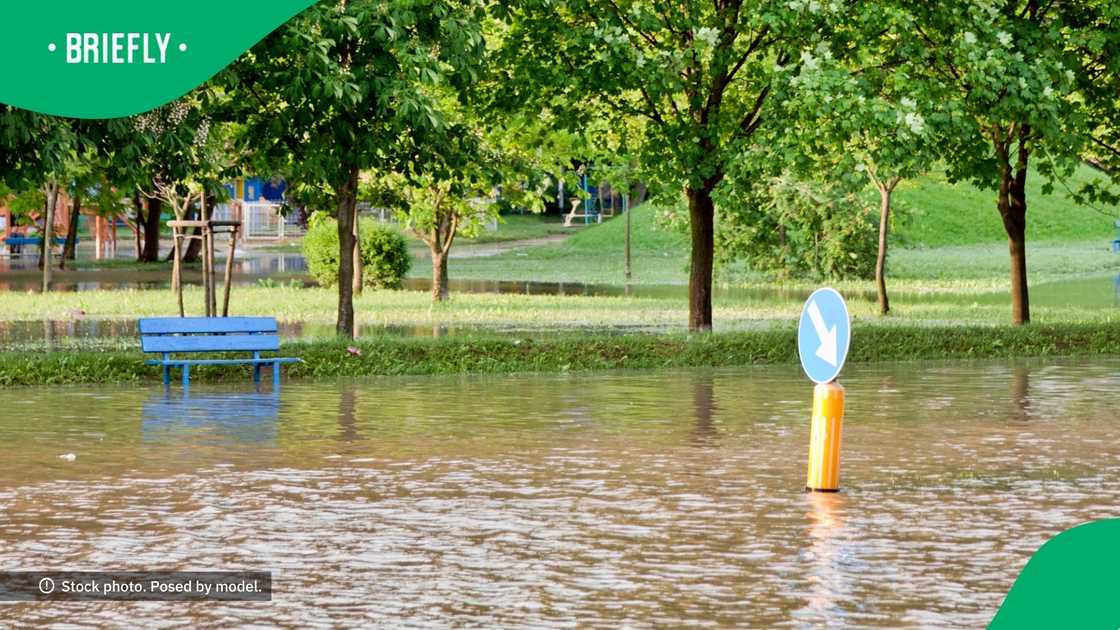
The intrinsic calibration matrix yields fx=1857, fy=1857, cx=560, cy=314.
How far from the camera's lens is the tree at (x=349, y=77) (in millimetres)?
21219

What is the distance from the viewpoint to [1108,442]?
15859mm

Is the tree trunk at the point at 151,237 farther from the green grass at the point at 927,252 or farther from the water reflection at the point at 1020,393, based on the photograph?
the water reflection at the point at 1020,393

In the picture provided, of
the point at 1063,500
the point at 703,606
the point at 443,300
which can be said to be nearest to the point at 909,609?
the point at 703,606

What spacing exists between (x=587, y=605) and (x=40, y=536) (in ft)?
12.2

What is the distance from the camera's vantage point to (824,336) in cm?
1244

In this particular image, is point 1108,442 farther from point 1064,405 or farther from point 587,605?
point 587,605

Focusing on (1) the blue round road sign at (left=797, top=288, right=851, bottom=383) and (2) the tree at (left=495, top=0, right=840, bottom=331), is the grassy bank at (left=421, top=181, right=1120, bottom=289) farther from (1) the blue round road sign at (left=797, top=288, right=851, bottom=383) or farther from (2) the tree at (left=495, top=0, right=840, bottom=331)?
(1) the blue round road sign at (left=797, top=288, right=851, bottom=383)

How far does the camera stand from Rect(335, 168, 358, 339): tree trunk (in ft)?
81.1

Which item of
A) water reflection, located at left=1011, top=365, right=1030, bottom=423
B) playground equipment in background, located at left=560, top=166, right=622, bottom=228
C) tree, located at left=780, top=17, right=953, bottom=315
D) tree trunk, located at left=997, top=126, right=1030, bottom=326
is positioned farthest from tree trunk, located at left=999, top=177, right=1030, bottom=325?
playground equipment in background, located at left=560, top=166, right=622, bottom=228

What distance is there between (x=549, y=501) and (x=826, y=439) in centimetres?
196

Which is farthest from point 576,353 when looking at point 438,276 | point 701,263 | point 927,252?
point 927,252

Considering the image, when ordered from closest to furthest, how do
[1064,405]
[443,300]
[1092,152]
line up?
[1064,405]
[1092,152]
[443,300]

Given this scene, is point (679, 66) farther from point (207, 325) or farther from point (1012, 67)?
point (207, 325)
